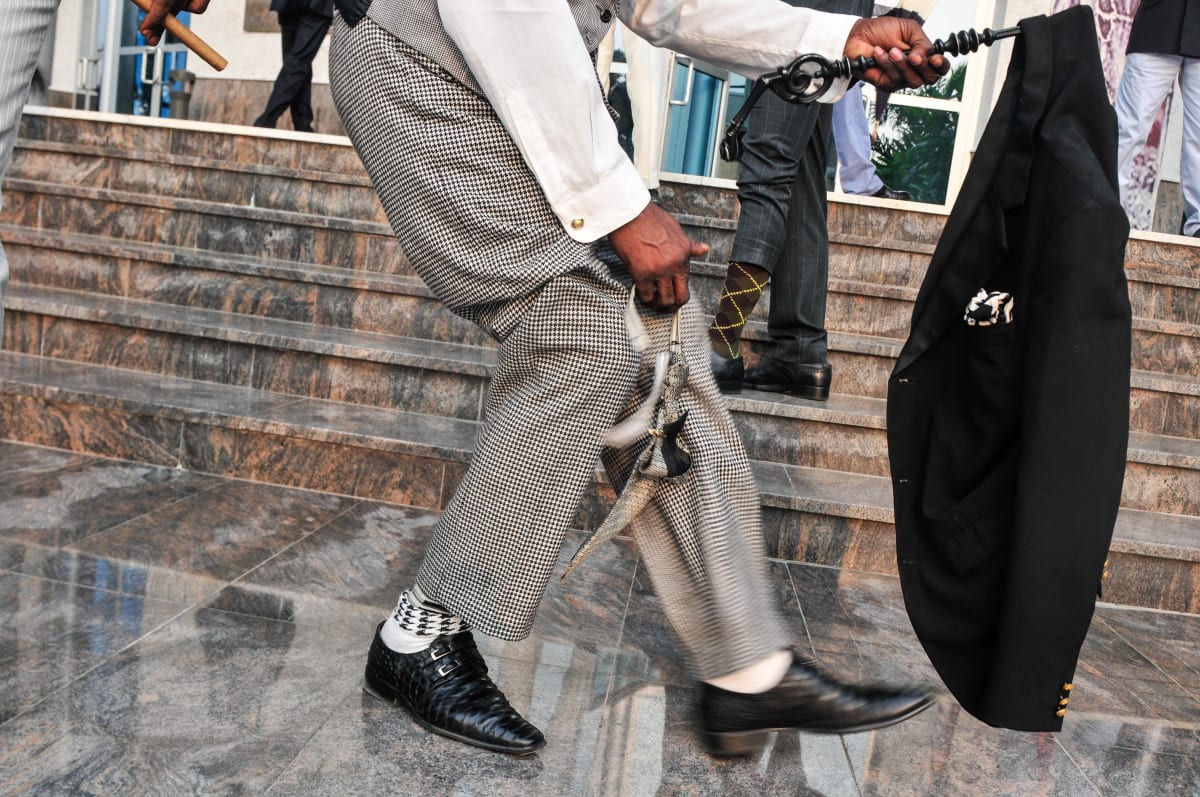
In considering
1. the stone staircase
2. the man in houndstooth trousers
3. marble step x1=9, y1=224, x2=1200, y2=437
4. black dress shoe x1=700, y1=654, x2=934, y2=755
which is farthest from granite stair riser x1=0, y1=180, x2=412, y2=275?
black dress shoe x1=700, y1=654, x2=934, y2=755

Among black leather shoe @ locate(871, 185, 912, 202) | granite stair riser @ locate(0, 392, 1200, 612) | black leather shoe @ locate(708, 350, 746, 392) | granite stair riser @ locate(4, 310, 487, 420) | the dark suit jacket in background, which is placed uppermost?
the dark suit jacket in background

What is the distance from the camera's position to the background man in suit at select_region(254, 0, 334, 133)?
680 cm

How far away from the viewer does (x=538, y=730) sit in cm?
168

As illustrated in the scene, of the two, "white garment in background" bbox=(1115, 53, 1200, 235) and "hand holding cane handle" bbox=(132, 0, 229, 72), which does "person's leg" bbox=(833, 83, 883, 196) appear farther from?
"hand holding cane handle" bbox=(132, 0, 229, 72)

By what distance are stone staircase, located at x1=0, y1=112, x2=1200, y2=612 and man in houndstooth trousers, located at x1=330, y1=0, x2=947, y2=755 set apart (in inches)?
49.1

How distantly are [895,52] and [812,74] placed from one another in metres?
0.13

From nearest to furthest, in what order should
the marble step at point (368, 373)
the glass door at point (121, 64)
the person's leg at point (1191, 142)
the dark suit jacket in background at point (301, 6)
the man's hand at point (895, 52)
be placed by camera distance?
the man's hand at point (895, 52) < the marble step at point (368, 373) < the person's leg at point (1191, 142) < the dark suit jacket in background at point (301, 6) < the glass door at point (121, 64)

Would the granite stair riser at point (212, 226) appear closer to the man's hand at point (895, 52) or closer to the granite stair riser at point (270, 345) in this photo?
the granite stair riser at point (270, 345)

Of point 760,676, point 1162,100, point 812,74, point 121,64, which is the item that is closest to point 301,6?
point 121,64

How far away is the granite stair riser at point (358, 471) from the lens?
110 inches

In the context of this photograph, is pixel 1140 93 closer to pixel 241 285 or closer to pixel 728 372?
pixel 728 372

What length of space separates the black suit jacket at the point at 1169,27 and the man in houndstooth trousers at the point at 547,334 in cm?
425

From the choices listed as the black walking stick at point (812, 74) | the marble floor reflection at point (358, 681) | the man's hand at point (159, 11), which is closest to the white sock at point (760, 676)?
the marble floor reflection at point (358, 681)

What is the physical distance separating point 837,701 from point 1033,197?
0.80 meters
